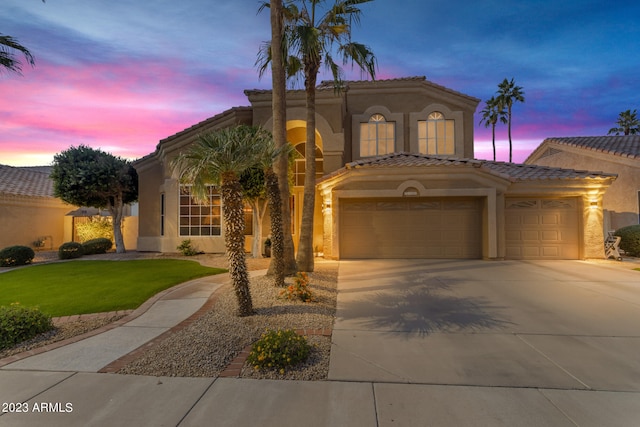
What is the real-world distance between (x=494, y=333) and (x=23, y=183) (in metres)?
29.8

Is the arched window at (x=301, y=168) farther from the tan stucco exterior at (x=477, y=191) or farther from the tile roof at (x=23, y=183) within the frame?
the tile roof at (x=23, y=183)

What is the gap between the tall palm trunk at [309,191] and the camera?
32.7 ft

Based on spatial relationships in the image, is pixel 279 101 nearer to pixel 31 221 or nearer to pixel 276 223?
pixel 276 223

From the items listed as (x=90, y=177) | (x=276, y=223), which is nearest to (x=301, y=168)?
(x=276, y=223)

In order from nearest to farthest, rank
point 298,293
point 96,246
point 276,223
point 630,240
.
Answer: point 298,293 < point 276,223 < point 630,240 < point 96,246

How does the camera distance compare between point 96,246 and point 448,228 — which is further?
point 96,246

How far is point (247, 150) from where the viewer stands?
572 cm

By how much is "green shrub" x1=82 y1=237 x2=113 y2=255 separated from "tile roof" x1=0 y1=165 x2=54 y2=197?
592 centimetres

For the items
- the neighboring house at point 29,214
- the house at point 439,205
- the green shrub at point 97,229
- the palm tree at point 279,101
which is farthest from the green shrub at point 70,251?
the palm tree at point 279,101

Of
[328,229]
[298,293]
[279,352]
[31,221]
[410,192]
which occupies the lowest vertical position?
[279,352]

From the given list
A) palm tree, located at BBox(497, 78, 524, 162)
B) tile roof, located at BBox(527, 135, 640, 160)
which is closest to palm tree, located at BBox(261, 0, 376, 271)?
tile roof, located at BBox(527, 135, 640, 160)

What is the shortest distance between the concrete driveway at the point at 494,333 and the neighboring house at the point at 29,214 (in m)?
20.9

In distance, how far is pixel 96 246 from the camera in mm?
16859

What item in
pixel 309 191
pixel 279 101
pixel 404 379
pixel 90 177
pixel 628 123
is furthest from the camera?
pixel 628 123
